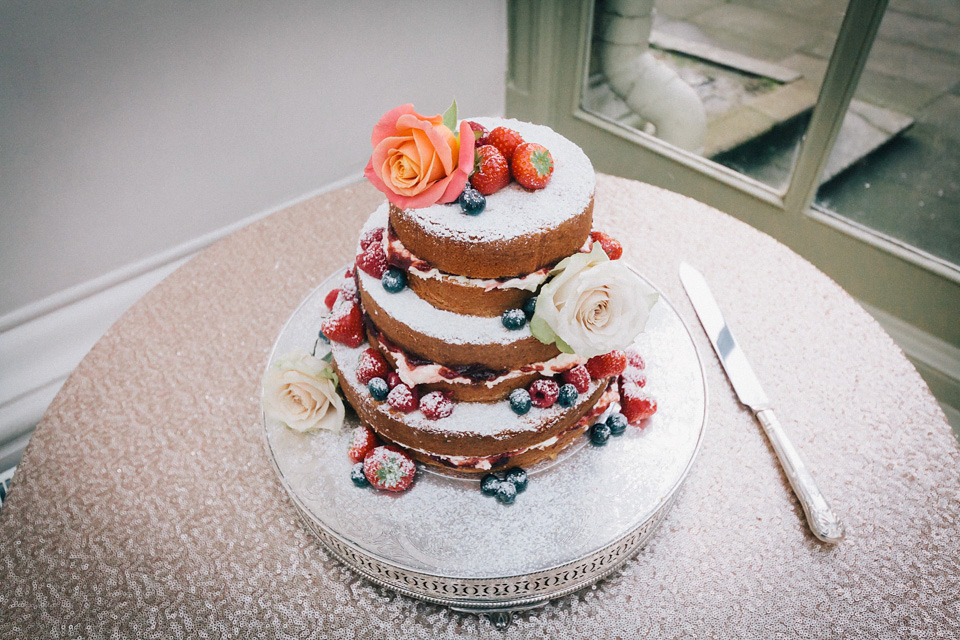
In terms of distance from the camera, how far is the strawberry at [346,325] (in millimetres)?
1352

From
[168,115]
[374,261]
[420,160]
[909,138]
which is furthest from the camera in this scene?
[909,138]

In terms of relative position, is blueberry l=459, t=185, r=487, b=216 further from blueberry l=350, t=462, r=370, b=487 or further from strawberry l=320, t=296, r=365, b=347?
blueberry l=350, t=462, r=370, b=487

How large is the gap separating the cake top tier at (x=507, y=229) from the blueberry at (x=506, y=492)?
0.41 m

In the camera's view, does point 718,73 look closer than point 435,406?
No

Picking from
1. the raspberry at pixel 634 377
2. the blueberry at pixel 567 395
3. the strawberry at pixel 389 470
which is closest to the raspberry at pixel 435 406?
the strawberry at pixel 389 470

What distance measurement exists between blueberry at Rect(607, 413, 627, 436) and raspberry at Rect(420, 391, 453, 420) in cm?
35

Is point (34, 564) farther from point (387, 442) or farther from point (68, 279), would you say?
point (68, 279)

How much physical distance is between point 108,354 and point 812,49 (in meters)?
2.58

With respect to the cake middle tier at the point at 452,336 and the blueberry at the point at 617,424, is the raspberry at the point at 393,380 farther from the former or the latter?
the blueberry at the point at 617,424

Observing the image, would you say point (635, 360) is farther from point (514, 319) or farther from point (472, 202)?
point (472, 202)

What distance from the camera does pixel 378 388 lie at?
1255 mm

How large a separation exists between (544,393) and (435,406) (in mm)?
209

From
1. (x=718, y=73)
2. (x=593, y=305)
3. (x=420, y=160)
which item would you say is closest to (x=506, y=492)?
(x=593, y=305)

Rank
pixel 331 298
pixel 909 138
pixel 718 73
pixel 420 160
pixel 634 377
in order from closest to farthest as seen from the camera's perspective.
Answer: pixel 420 160 < pixel 634 377 < pixel 331 298 < pixel 909 138 < pixel 718 73
